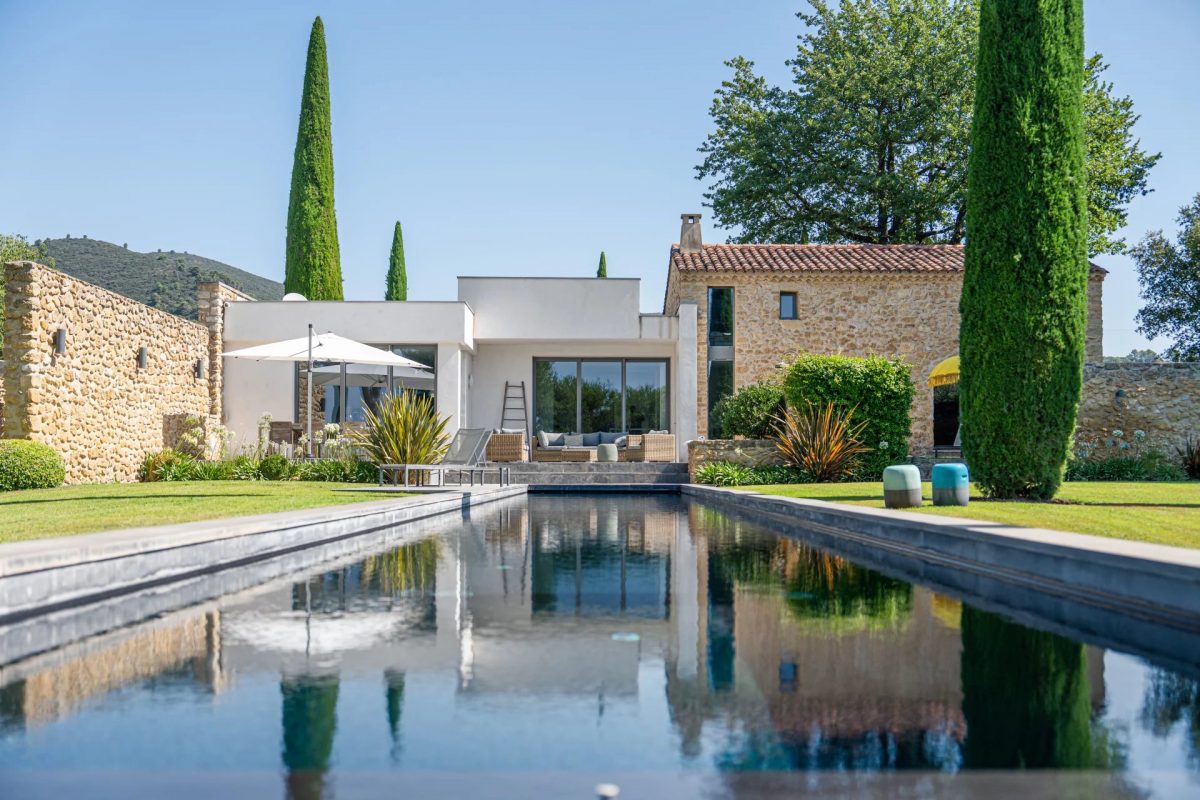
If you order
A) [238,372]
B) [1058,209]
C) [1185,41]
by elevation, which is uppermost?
[1185,41]

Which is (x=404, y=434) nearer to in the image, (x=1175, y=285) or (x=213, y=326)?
(x=213, y=326)

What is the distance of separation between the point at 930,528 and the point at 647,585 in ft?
8.26

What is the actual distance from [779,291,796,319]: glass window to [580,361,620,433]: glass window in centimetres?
461

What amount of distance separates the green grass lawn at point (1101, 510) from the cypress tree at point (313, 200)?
18751 millimetres

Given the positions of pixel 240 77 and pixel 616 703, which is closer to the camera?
pixel 616 703

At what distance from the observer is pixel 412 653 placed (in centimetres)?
365

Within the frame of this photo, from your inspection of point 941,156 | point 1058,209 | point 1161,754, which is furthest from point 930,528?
point 941,156

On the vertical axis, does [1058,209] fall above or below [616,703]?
above

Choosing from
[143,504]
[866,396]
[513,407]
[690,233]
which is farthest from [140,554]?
[690,233]

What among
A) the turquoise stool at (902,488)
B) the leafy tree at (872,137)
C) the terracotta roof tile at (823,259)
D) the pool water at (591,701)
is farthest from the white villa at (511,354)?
the pool water at (591,701)

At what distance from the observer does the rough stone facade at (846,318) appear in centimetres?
2267

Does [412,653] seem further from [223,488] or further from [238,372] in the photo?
[238,372]

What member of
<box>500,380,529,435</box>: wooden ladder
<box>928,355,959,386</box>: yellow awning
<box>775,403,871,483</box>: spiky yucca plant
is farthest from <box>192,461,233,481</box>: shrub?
<box>928,355,959,386</box>: yellow awning

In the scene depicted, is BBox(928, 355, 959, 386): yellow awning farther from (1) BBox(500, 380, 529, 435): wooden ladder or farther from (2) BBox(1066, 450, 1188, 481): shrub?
(1) BBox(500, 380, 529, 435): wooden ladder
